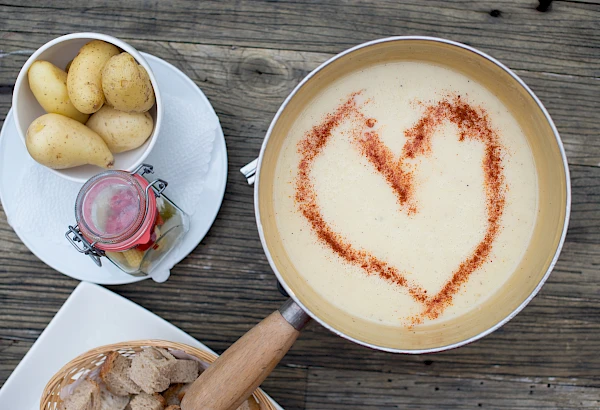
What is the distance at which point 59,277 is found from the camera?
1029 millimetres

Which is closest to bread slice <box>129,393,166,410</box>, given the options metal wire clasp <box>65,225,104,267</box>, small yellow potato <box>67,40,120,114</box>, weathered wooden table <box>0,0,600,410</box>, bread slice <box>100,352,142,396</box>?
bread slice <box>100,352,142,396</box>

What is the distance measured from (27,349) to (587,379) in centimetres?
109

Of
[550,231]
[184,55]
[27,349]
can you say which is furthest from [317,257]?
[27,349]

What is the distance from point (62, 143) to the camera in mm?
795

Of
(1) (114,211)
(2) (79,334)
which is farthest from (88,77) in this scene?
(2) (79,334)

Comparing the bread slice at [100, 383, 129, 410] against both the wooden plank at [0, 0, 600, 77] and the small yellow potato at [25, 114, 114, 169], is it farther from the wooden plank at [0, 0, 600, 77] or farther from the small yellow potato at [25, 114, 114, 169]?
the wooden plank at [0, 0, 600, 77]

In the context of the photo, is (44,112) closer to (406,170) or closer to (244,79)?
(244,79)

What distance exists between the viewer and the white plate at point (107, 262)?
0.94 meters

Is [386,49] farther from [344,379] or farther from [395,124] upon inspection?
[344,379]

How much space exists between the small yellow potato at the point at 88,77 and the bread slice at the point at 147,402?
0.48 m

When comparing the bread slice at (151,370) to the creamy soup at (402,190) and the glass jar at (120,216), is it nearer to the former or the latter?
the glass jar at (120,216)

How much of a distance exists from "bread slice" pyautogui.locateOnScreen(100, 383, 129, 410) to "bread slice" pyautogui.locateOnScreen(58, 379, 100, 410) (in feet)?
0.05

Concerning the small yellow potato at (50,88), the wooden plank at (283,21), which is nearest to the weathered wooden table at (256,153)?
the wooden plank at (283,21)

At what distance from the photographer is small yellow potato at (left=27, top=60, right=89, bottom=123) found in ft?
2.68
